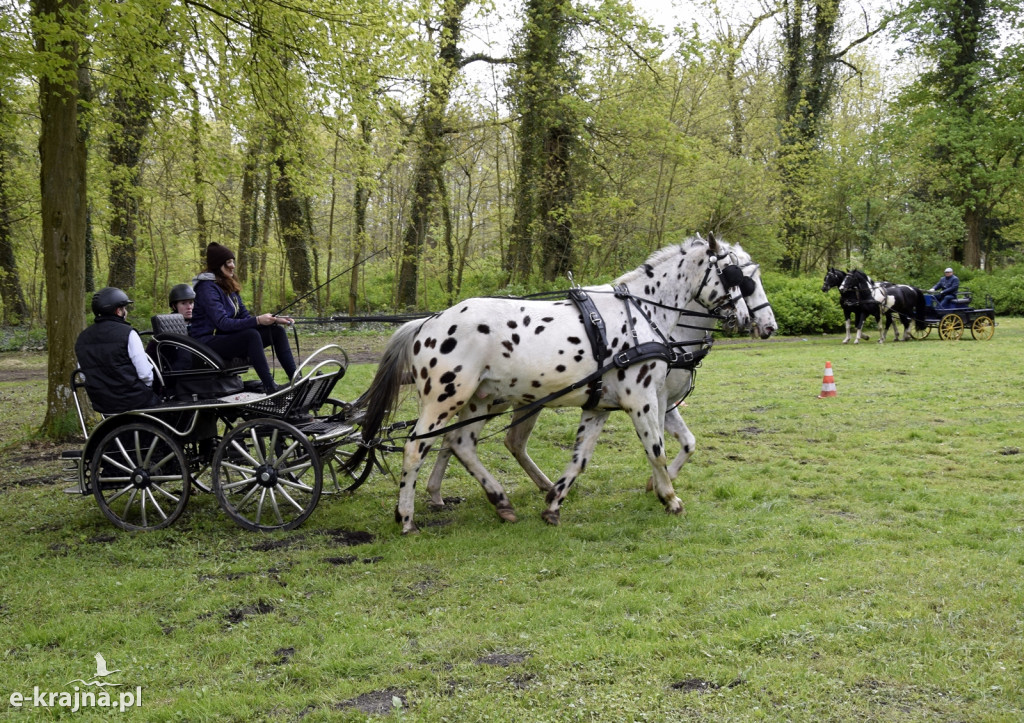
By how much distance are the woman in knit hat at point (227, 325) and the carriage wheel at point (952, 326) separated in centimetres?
1967

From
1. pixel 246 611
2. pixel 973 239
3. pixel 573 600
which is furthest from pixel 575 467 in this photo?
pixel 973 239

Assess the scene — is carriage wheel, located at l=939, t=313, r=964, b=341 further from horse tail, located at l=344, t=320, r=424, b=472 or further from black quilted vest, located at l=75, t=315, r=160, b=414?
black quilted vest, located at l=75, t=315, r=160, b=414

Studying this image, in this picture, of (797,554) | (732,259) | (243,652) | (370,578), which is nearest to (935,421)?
(732,259)

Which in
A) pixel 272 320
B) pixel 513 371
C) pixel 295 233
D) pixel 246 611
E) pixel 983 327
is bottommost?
pixel 246 611

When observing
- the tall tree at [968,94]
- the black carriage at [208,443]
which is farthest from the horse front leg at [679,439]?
the tall tree at [968,94]

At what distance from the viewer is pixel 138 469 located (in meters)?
6.17

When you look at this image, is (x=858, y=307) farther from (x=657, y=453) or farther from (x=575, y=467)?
(x=575, y=467)

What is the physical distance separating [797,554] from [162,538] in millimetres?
4698

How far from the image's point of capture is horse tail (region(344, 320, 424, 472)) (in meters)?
6.34

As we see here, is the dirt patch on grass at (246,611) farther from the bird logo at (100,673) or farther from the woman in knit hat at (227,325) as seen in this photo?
the woman in knit hat at (227,325)

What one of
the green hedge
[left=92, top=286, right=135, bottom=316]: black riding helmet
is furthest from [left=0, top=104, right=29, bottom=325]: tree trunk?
the green hedge

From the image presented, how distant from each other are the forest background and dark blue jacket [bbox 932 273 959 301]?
9.22ft

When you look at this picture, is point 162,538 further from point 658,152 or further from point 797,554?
point 658,152

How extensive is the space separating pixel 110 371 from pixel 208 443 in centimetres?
101
